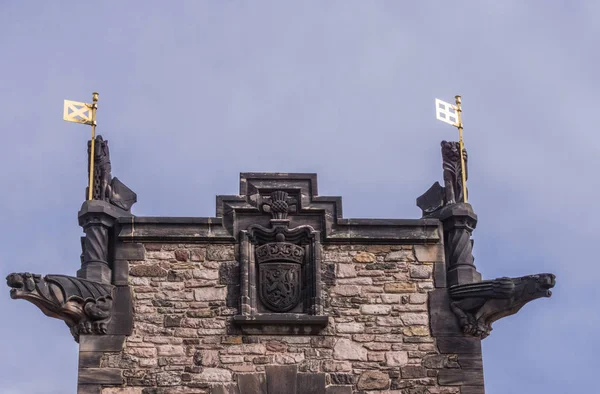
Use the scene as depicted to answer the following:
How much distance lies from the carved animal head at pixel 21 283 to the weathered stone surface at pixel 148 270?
144 cm

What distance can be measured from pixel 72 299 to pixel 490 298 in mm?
5276

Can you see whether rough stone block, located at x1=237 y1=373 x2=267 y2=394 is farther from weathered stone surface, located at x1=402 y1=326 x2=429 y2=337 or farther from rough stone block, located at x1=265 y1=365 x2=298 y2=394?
weathered stone surface, located at x1=402 y1=326 x2=429 y2=337

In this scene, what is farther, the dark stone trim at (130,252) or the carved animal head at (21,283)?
the dark stone trim at (130,252)

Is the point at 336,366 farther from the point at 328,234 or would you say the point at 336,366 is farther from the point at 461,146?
the point at 461,146

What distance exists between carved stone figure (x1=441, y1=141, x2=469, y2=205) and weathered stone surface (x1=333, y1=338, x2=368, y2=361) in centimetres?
242

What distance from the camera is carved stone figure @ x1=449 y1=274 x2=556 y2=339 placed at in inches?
643

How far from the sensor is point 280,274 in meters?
16.8

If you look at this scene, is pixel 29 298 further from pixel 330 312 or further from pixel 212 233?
pixel 330 312

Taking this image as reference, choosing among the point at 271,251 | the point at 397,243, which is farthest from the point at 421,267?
the point at 271,251

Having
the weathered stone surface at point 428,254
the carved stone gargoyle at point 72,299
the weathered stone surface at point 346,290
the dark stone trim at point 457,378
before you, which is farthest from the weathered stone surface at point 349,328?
the carved stone gargoyle at point 72,299

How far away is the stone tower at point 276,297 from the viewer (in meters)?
16.3

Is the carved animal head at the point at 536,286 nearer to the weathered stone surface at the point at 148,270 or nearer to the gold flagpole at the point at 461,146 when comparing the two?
the gold flagpole at the point at 461,146

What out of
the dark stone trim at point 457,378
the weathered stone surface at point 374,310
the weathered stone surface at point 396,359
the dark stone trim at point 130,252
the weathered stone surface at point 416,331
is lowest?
the dark stone trim at point 457,378

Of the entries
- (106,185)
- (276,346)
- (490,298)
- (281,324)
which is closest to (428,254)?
(490,298)
